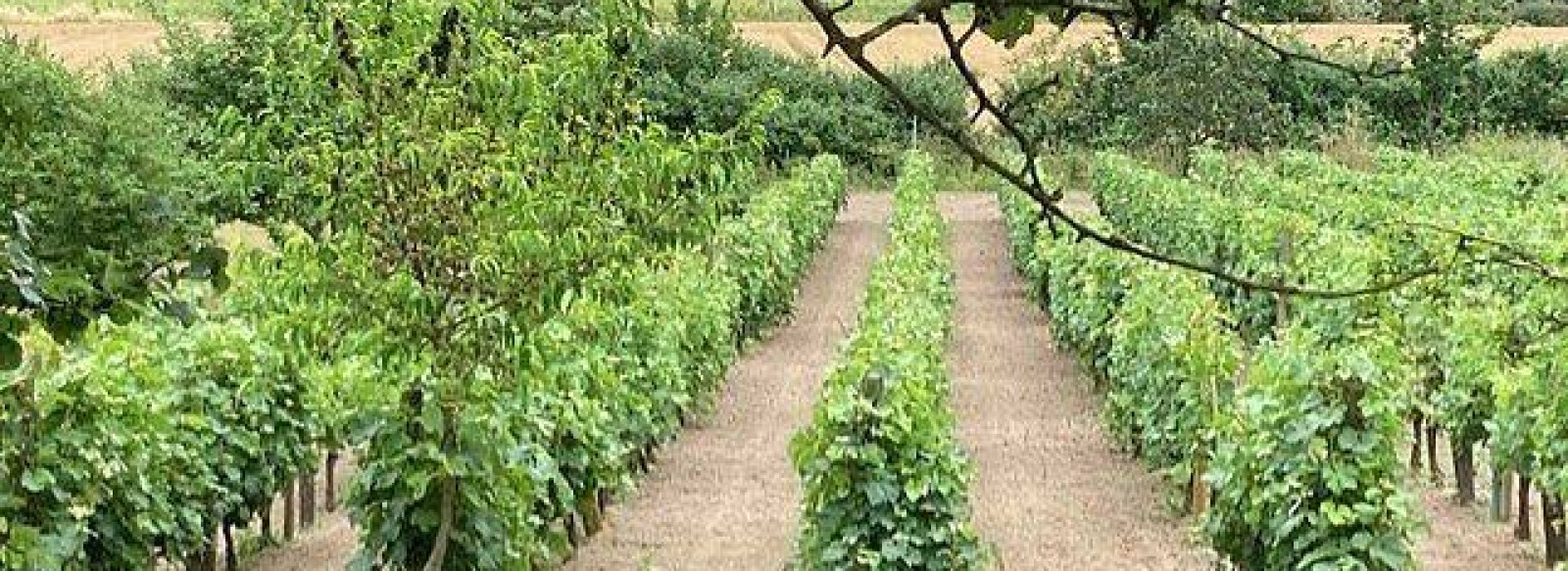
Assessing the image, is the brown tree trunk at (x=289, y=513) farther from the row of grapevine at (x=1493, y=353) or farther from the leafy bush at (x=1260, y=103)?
the leafy bush at (x=1260, y=103)

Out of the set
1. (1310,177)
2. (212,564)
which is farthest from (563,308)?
(1310,177)

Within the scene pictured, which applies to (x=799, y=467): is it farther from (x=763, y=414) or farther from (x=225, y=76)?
(x=225, y=76)

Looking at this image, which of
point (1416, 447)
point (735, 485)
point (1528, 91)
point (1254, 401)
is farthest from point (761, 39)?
point (1254, 401)

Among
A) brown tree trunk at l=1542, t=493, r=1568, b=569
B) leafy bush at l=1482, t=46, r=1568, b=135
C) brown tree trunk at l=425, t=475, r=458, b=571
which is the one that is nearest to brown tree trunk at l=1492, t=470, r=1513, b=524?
brown tree trunk at l=1542, t=493, r=1568, b=569

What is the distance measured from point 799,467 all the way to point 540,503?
3.98ft

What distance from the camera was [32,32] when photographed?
47.8m

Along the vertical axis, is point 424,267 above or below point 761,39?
above

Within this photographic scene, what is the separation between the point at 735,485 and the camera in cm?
1429

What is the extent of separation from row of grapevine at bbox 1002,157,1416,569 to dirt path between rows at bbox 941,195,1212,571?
278 millimetres

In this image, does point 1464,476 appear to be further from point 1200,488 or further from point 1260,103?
point 1260,103

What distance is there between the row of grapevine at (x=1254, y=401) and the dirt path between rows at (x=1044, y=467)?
28cm

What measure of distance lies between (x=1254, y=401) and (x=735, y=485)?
5131mm

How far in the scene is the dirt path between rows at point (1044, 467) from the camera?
12164 mm

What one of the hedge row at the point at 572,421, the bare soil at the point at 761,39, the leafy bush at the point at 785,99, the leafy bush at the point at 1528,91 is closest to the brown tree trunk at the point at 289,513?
the hedge row at the point at 572,421
